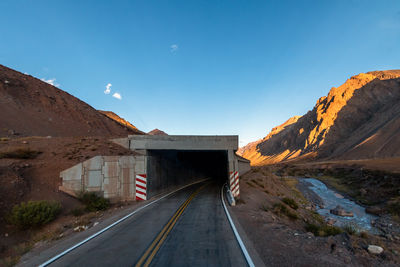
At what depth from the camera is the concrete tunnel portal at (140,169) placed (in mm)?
14685

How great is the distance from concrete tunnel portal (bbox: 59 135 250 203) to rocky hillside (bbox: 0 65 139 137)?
25661 mm

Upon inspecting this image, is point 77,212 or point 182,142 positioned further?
point 182,142

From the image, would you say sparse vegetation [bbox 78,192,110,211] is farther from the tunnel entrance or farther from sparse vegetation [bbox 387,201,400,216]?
sparse vegetation [bbox 387,201,400,216]

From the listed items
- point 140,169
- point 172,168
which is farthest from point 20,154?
point 172,168

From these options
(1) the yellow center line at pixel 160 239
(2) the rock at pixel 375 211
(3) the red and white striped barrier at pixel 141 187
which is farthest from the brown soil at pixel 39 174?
(2) the rock at pixel 375 211

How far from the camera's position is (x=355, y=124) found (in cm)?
8406

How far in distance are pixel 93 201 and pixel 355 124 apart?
101163 mm

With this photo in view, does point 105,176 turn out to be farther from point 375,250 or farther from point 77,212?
point 375,250

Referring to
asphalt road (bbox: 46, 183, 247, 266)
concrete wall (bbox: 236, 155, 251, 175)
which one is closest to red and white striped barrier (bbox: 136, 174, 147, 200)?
asphalt road (bbox: 46, 183, 247, 266)

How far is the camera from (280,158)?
10706 centimetres

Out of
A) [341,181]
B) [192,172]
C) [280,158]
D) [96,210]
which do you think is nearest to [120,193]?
[96,210]

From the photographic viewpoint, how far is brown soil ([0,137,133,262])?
10516mm

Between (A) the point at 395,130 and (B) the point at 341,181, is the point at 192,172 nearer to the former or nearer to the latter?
(B) the point at 341,181

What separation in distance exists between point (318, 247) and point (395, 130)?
7631cm
